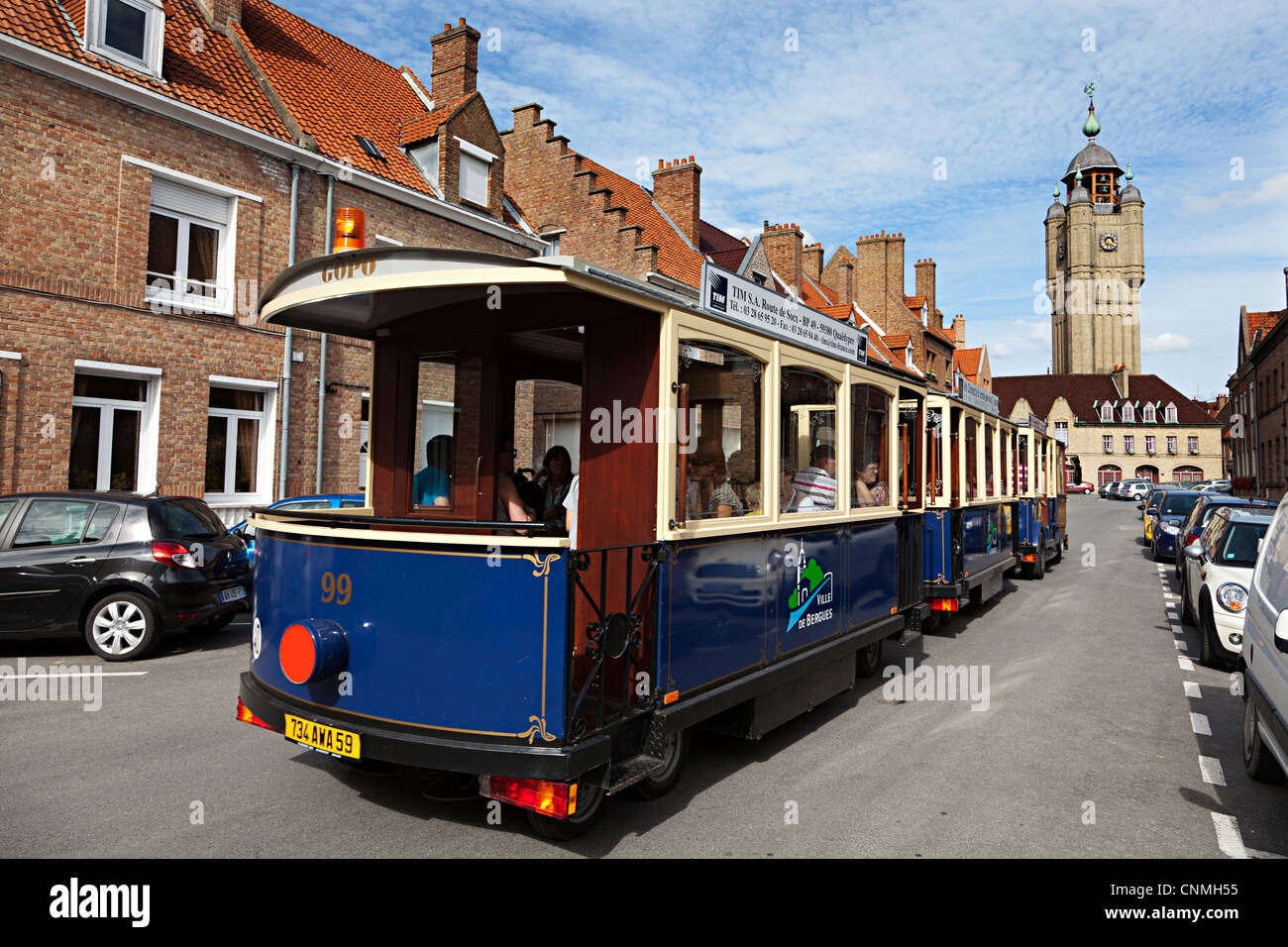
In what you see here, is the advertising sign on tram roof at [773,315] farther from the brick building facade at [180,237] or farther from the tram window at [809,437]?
the brick building facade at [180,237]

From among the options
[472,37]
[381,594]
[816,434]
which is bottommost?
[381,594]

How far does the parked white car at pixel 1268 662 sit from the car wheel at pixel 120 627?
8.85 metres

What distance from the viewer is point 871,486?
699 centimetres

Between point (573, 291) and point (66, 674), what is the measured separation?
641cm

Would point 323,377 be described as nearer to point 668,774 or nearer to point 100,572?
point 100,572

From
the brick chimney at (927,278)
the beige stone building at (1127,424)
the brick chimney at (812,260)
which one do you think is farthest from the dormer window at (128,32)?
the beige stone building at (1127,424)

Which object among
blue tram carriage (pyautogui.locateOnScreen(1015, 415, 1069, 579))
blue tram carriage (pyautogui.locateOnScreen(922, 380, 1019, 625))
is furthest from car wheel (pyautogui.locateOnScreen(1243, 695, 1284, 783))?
blue tram carriage (pyautogui.locateOnScreen(1015, 415, 1069, 579))

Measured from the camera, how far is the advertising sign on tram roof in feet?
15.3

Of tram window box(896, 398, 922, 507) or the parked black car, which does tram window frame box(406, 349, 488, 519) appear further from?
the parked black car

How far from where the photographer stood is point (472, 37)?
20.4 m

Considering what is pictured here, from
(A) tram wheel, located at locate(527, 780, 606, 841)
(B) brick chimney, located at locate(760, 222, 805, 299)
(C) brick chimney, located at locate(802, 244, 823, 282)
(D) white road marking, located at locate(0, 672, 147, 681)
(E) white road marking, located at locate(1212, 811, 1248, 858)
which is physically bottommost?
(E) white road marking, located at locate(1212, 811, 1248, 858)

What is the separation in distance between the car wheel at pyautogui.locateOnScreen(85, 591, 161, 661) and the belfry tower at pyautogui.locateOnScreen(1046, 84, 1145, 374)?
109545 millimetres
